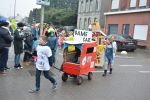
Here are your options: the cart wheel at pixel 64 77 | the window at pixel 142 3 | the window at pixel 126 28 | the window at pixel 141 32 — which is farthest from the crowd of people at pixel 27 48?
the window at pixel 126 28

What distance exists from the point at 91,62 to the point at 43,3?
4.44 meters

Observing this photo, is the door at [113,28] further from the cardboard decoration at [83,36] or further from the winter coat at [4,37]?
the winter coat at [4,37]

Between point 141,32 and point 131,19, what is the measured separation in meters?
2.62

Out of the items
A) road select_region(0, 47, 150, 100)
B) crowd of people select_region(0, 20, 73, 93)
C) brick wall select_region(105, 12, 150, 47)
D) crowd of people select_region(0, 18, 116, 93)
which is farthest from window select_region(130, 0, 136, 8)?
road select_region(0, 47, 150, 100)

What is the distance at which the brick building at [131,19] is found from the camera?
23.0 meters

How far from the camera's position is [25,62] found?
33.2ft

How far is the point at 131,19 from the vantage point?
25547 mm

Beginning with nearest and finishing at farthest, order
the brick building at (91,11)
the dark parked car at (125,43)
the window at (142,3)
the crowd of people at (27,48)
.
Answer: the crowd of people at (27,48) < the dark parked car at (125,43) < the window at (142,3) < the brick building at (91,11)

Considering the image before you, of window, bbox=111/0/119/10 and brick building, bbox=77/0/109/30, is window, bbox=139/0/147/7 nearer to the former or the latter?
window, bbox=111/0/119/10

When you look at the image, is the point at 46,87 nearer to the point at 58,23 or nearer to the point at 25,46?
the point at 25,46

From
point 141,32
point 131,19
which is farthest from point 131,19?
point 141,32

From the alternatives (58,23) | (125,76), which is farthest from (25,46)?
(58,23)

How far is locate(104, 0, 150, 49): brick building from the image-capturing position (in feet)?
75.6

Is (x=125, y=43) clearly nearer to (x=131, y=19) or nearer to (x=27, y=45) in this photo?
(x=131, y=19)
